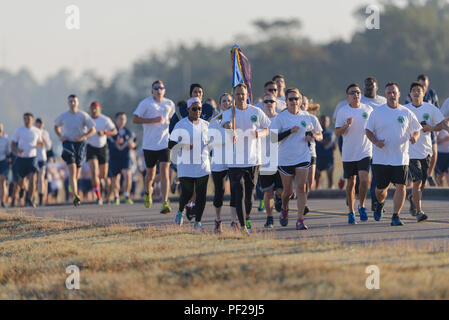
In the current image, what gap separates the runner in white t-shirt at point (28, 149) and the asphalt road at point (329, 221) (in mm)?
2871

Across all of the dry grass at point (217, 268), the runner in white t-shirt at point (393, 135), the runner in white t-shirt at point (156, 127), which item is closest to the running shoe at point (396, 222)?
the runner in white t-shirt at point (393, 135)

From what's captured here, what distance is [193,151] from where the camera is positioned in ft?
47.0

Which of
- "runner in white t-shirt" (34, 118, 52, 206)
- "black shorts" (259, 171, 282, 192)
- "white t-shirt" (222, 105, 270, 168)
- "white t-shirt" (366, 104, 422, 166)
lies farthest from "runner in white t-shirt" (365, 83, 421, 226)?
"runner in white t-shirt" (34, 118, 52, 206)

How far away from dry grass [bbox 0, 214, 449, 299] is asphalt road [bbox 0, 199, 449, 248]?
0.93 meters

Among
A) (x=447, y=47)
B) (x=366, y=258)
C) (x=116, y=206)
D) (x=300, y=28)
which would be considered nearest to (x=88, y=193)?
(x=116, y=206)

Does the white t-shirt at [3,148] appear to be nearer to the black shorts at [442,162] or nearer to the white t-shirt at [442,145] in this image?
the black shorts at [442,162]

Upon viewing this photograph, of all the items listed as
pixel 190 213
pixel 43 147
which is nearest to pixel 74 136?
pixel 190 213

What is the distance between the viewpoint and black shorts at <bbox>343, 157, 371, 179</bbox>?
51.4ft

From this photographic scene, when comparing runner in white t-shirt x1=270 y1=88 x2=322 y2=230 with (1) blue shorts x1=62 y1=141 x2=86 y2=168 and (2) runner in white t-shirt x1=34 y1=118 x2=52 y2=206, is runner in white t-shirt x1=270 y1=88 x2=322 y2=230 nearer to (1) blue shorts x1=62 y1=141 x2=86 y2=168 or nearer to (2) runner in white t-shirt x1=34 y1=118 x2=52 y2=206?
(1) blue shorts x1=62 y1=141 x2=86 y2=168

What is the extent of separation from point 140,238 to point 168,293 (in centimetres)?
384

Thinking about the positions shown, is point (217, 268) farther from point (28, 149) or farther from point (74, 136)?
point (28, 149)

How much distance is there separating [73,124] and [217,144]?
724cm

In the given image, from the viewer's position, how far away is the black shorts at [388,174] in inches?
573
